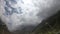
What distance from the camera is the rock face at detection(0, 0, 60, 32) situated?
847mm

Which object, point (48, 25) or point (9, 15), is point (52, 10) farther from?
point (9, 15)

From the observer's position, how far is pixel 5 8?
926 millimetres

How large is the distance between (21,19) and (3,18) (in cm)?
15

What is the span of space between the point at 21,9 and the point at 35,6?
97mm

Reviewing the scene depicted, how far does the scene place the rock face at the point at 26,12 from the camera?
0.85m

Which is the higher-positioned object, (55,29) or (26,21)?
(26,21)

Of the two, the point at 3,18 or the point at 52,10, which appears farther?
the point at 3,18

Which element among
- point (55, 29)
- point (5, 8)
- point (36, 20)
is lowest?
point (55, 29)

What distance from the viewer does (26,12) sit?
0.88 metres

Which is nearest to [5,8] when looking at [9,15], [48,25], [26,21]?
[9,15]

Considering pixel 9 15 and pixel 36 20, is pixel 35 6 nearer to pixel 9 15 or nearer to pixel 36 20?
pixel 36 20

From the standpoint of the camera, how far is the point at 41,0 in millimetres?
850

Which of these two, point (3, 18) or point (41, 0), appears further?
point (3, 18)

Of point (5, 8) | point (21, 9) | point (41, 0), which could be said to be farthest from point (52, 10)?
point (5, 8)
